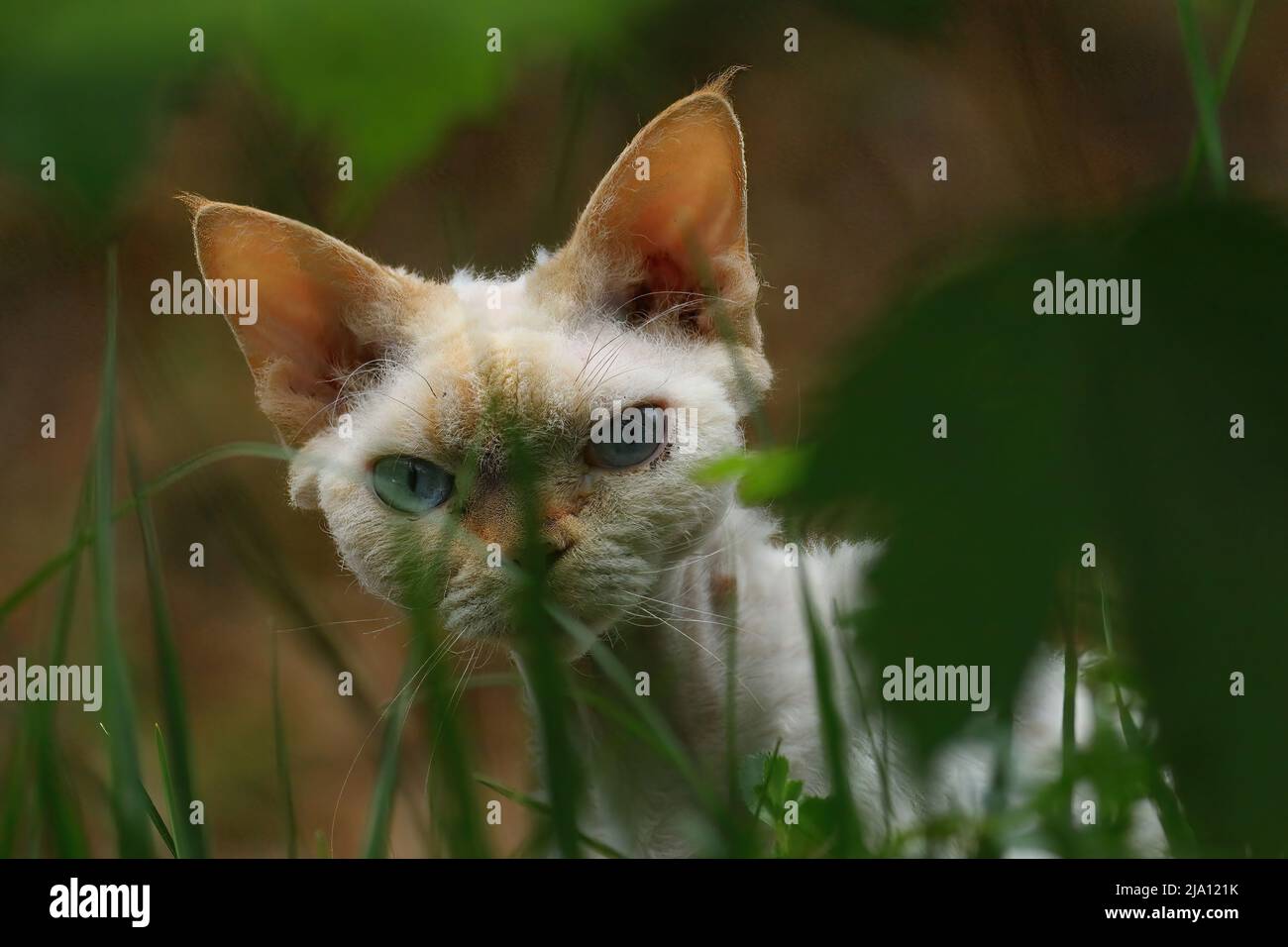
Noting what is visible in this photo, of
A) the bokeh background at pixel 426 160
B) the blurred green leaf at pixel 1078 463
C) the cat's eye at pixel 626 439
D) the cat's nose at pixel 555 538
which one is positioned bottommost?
the blurred green leaf at pixel 1078 463

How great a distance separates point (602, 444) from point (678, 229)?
0.28 metres

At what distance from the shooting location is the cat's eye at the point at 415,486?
3.87 ft

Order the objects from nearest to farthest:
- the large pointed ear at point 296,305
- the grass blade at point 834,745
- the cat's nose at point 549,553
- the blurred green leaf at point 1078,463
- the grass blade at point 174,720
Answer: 1. the blurred green leaf at point 1078,463
2. the grass blade at point 834,745
3. the grass blade at point 174,720
4. the cat's nose at point 549,553
5. the large pointed ear at point 296,305

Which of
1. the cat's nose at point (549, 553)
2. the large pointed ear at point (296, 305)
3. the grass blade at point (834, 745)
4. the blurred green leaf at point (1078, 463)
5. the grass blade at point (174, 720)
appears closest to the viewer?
the blurred green leaf at point (1078, 463)

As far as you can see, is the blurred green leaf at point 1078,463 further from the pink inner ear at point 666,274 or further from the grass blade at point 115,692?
the pink inner ear at point 666,274

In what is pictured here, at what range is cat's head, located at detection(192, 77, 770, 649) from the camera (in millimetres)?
1124

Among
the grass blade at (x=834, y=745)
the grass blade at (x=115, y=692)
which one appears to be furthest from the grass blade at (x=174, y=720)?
the grass blade at (x=834, y=745)

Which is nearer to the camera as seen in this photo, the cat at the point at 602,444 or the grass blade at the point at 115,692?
the grass blade at the point at 115,692

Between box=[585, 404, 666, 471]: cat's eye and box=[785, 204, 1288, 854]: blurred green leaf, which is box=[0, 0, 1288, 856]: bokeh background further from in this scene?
box=[785, 204, 1288, 854]: blurred green leaf

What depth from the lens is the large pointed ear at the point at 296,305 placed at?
3.96ft

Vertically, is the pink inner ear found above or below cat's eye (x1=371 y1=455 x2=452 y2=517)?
above

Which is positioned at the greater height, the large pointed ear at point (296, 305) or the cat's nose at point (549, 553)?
the large pointed ear at point (296, 305)

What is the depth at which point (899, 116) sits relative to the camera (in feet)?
5.64

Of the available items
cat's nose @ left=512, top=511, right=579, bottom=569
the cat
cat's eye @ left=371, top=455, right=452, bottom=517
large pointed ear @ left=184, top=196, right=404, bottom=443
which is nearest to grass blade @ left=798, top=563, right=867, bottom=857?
the cat
